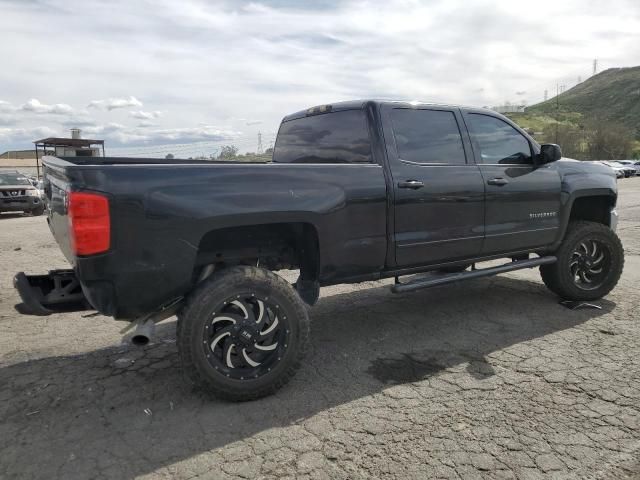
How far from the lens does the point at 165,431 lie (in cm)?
287

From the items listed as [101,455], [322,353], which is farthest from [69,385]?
[322,353]

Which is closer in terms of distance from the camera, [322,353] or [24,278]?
[24,278]

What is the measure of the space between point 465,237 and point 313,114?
1755 millimetres

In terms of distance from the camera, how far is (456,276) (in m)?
4.34

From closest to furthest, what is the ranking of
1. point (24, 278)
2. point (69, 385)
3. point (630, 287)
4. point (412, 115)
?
point (24, 278)
point (69, 385)
point (412, 115)
point (630, 287)

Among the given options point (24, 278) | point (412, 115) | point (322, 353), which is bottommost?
point (322, 353)

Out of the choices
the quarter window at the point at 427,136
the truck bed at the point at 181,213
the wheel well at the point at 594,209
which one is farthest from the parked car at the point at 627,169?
the truck bed at the point at 181,213

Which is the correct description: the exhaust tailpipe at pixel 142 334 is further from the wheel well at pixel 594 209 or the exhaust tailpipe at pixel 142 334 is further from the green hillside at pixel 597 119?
the green hillside at pixel 597 119

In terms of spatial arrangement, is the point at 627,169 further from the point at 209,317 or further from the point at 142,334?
the point at 142,334

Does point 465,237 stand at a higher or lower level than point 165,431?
higher

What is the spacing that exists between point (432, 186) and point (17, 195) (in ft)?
51.7

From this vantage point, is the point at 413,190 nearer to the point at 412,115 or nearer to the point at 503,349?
the point at 412,115

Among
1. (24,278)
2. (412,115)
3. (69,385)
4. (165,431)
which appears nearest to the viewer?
(165,431)

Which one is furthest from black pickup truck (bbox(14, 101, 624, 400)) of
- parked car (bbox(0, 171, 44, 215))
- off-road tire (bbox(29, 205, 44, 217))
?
off-road tire (bbox(29, 205, 44, 217))
